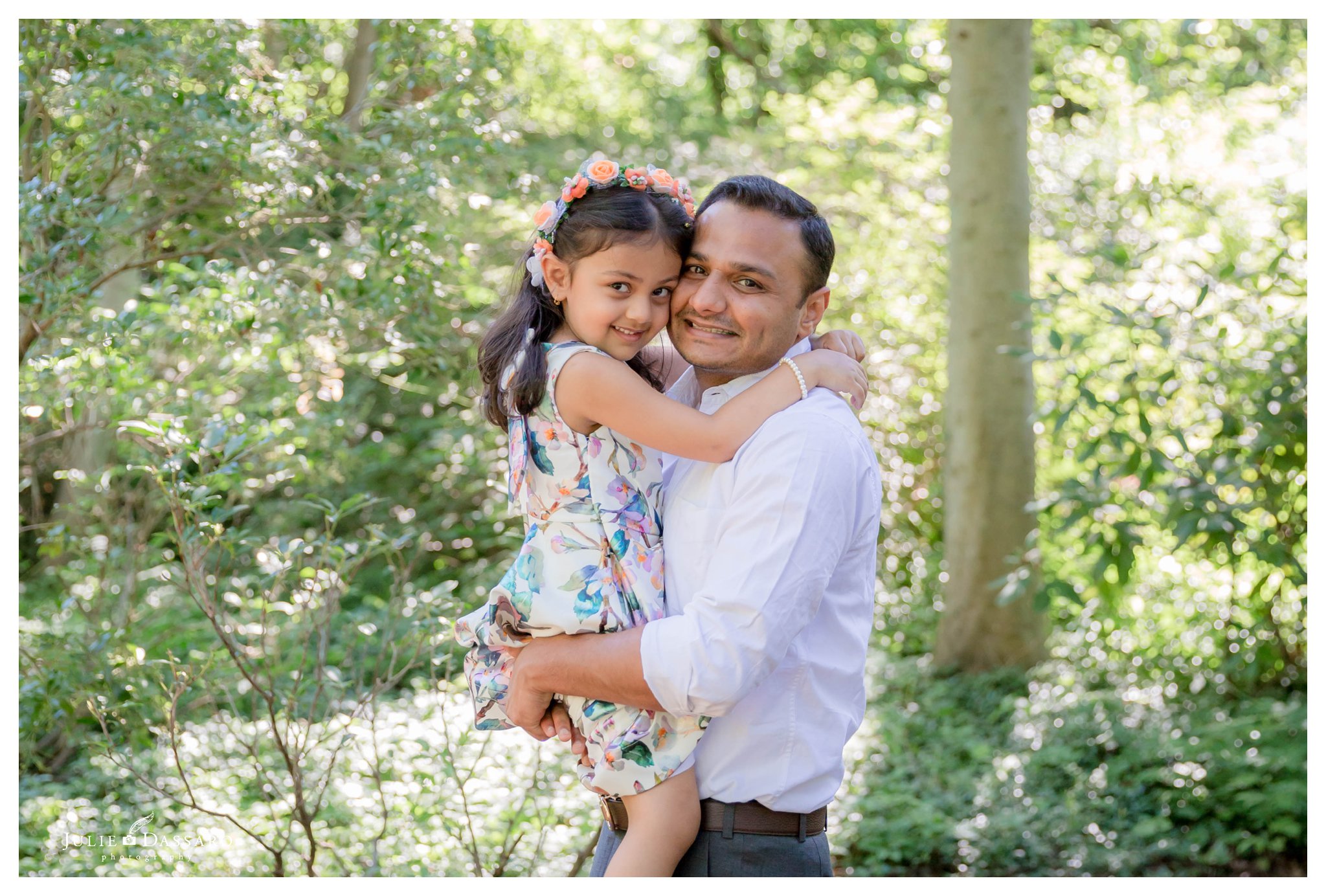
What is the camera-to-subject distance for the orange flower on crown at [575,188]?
2.15 metres

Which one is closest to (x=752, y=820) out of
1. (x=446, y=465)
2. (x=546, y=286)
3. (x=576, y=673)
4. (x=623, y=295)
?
(x=576, y=673)

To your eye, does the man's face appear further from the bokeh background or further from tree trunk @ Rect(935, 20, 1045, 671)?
tree trunk @ Rect(935, 20, 1045, 671)

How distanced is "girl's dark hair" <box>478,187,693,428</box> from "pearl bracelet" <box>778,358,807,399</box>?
0.30m

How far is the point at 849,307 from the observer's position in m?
7.02

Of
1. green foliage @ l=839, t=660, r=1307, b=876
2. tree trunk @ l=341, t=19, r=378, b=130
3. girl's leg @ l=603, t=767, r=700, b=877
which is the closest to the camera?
girl's leg @ l=603, t=767, r=700, b=877

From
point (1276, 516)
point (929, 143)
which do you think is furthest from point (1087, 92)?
point (1276, 516)

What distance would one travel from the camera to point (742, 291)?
200 centimetres

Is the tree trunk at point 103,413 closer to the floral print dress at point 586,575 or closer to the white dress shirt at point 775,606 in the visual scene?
the floral print dress at point 586,575

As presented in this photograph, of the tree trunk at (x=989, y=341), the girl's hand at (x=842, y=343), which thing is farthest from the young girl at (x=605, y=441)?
the tree trunk at (x=989, y=341)

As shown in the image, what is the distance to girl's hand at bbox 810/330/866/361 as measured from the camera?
2119 mm

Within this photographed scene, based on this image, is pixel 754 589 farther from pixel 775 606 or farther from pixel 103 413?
pixel 103 413

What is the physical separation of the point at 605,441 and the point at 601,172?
0.50 meters

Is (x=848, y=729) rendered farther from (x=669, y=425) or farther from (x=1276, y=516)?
(x=1276, y=516)

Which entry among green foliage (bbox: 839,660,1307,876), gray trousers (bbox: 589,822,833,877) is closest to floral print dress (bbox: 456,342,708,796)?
gray trousers (bbox: 589,822,833,877)
